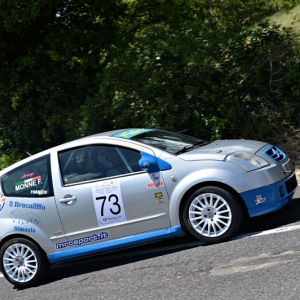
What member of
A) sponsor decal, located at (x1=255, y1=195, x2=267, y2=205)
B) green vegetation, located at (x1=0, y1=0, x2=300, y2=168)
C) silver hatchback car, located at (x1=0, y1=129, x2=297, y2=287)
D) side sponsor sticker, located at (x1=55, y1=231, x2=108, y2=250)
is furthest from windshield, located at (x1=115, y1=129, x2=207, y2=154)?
green vegetation, located at (x1=0, y1=0, x2=300, y2=168)

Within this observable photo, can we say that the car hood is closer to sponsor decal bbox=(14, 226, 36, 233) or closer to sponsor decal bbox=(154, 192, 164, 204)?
sponsor decal bbox=(154, 192, 164, 204)

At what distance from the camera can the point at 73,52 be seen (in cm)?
1549

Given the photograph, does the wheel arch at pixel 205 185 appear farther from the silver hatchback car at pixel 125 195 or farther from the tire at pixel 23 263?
the tire at pixel 23 263

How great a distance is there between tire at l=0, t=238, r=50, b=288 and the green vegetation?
572cm

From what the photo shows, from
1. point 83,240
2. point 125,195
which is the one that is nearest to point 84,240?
point 83,240

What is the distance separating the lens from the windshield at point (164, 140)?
7773mm

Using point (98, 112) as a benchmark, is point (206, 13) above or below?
above

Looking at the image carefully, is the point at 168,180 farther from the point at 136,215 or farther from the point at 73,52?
the point at 73,52

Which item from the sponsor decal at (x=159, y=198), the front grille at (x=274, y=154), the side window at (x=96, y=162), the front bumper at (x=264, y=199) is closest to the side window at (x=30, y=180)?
the side window at (x=96, y=162)

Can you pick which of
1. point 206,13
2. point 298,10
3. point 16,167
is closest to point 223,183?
point 16,167

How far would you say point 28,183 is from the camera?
7840 mm

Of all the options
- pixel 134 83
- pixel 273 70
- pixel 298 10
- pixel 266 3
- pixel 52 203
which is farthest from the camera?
pixel 298 10

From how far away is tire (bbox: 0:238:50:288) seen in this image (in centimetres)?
769

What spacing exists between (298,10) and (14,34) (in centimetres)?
1821
